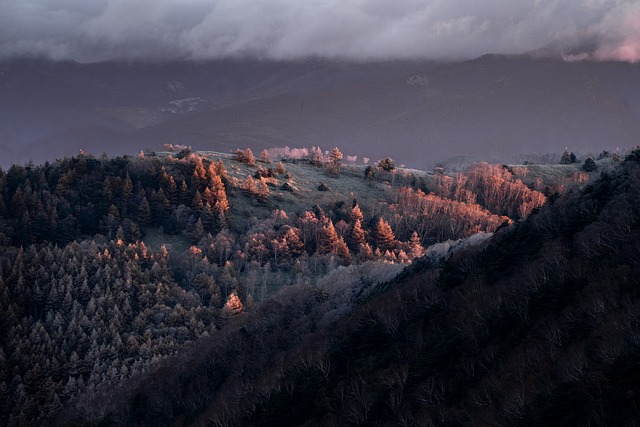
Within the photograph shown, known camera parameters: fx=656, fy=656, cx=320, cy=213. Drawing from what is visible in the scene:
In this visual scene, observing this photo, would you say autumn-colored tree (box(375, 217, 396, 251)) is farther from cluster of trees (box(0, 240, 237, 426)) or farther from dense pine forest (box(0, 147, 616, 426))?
cluster of trees (box(0, 240, 237, 426))

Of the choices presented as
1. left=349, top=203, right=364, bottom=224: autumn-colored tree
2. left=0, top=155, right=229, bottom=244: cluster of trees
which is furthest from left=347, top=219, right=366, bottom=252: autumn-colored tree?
left=0, top=155, right=229, bottom=244: cluster of trees

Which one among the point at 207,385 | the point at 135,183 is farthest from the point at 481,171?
the point at 207,385

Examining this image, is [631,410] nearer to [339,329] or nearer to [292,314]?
[339,329]

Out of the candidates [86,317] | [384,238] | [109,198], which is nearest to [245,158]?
[109,198]

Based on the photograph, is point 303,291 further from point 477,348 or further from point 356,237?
point 356,237

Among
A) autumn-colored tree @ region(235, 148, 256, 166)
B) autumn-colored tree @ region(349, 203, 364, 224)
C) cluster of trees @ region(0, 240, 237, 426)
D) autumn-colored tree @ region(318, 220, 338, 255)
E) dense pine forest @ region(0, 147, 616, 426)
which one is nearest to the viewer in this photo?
dense pine forest @ region(0, 147, 616, 426)
